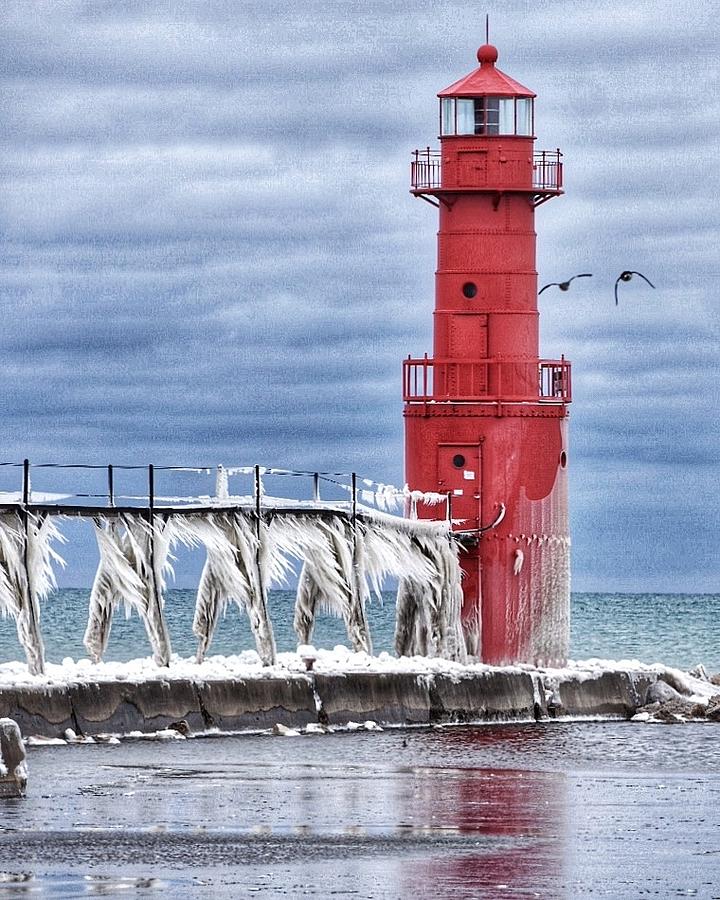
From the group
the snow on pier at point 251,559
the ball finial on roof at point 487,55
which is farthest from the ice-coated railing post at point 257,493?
the ball finial on roof at point 487,55

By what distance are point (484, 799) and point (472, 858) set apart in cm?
552

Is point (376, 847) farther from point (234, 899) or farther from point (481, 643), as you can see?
point (481, 643)

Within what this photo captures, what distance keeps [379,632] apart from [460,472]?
166 ft

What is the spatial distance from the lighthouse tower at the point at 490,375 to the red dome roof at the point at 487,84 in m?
0.04

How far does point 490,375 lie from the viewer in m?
42.8

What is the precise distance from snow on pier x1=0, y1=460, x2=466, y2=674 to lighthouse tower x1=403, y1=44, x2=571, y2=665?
0.92 metres

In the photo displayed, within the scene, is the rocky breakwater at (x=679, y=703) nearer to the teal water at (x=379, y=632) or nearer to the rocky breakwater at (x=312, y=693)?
the rocky breakwater at (x=312, y=693)

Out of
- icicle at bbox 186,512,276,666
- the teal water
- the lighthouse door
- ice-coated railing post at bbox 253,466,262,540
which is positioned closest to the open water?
icicle at bbox 186,512,276,666

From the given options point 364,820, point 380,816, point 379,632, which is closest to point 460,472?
point 380,816

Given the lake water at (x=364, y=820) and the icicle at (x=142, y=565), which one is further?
the icicle at (x=142, y=565)

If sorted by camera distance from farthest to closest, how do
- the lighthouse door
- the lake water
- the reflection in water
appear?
the lighthouse door < the reflection in water < the lake water

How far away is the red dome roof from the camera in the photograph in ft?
141

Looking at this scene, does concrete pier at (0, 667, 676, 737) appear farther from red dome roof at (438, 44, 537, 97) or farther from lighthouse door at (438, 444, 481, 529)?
red dome roof at (438, 44, 537, 97)

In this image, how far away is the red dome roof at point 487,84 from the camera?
42969 millimetres
